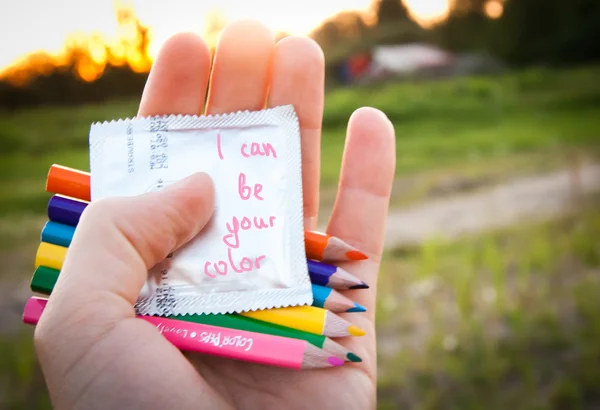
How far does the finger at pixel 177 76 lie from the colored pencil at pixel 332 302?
285mm

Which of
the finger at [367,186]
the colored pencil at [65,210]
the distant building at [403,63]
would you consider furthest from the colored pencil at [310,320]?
the distant building at [403,63]

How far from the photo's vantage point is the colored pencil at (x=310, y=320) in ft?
1.82

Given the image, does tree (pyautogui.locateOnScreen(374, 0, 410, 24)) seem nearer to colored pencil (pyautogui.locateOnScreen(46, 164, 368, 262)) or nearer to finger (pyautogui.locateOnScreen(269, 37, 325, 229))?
finger (pyautogui.locateOnScreen(269, 37, 325, 229))

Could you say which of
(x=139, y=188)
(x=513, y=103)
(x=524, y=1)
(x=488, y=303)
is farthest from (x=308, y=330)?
(x=524, y=1)

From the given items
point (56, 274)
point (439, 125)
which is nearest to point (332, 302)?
point (56, 274)

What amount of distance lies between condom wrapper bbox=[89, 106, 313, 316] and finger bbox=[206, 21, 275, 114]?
59 millimetres

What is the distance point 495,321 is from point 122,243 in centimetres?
69

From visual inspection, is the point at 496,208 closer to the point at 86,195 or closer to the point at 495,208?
the point at 495,208

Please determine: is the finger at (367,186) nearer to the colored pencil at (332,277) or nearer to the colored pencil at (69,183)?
the colored pencil at (332,277)

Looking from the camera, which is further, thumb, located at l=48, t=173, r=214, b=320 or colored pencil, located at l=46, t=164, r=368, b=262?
colored pencil, located at l=46, t=164, r=368, b=262

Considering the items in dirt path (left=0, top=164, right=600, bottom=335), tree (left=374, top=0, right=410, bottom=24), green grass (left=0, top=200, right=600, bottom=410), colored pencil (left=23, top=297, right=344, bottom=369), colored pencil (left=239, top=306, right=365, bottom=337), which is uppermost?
tree (left=374, top=0, right=410, bottom=24)

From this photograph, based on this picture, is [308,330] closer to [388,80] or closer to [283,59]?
[283,59]

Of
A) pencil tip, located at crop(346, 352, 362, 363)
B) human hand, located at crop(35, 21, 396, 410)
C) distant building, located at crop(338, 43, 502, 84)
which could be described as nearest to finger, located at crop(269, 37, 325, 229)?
human hand, located at crop(35, 21, 396, 410)

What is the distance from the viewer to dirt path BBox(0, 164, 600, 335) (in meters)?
1.16
